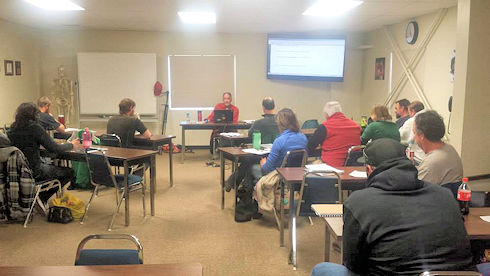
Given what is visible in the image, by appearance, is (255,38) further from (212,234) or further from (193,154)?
(212,234)

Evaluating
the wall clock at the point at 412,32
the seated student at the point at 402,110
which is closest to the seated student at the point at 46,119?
the seated student at the point at 402,110

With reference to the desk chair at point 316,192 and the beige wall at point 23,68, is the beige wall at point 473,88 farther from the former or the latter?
the beige wall at point 23,68

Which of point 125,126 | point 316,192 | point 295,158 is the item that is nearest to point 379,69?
point 295,158

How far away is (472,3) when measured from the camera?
160 inches

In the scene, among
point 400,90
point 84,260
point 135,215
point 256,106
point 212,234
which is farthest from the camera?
point 256,106

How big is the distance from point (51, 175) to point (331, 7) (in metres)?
4.19

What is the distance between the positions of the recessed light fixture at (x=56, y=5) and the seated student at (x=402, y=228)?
516 centimetres

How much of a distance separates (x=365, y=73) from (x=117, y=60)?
5.08m

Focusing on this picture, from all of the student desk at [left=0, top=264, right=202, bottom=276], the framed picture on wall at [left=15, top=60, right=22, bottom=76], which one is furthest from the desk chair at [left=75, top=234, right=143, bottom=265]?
the framed picture on wall at [left=15, top=60, right=22, bottom=76]

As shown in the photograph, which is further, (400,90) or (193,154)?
(193,154)

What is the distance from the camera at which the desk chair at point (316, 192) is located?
3.20 metres

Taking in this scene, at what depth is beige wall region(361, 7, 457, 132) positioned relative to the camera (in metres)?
5.84

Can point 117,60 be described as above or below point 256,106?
above

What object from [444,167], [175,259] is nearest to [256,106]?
[175,259]
